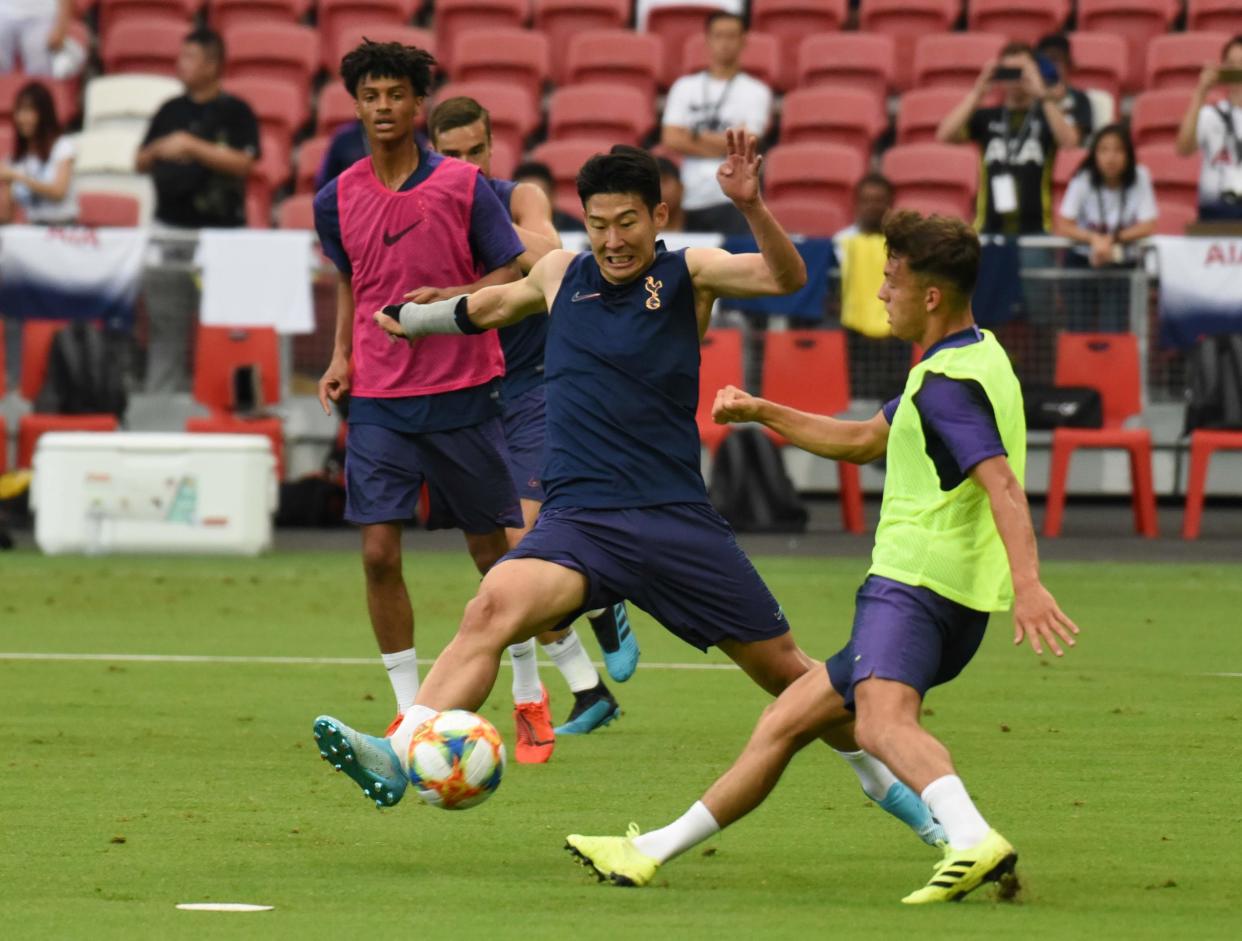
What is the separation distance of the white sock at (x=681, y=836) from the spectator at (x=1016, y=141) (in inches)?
482

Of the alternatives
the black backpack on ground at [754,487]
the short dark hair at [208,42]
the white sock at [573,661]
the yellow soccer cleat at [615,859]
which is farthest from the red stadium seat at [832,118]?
the yellow soccer cleat at [615,859]

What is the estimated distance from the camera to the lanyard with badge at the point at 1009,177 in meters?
18.0

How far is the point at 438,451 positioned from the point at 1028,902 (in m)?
3.58

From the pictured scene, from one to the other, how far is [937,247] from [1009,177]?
39.0ft

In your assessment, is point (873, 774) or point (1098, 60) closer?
point (873, 774)

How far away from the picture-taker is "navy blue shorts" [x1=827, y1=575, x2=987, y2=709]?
6238 millimetres

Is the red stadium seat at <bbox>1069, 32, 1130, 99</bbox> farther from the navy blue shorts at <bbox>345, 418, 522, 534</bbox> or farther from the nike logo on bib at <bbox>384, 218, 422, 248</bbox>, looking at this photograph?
the nike logo on bib at <bbox>384, 218, 422, 248</bbox>

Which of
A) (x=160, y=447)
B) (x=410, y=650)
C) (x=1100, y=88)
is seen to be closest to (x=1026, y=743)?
(x=410, y=650)

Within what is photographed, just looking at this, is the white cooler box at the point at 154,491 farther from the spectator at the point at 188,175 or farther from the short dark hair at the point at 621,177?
the short dark hair at the point at 621,177

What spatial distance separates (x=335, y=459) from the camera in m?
18.3

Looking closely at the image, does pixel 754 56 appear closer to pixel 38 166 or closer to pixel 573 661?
pixel 38 166

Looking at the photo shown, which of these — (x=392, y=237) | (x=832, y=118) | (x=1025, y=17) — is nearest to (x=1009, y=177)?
(x=832, y=118)

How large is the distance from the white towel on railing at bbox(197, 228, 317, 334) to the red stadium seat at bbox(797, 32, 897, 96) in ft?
18.0

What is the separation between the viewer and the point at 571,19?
74.4 ft
